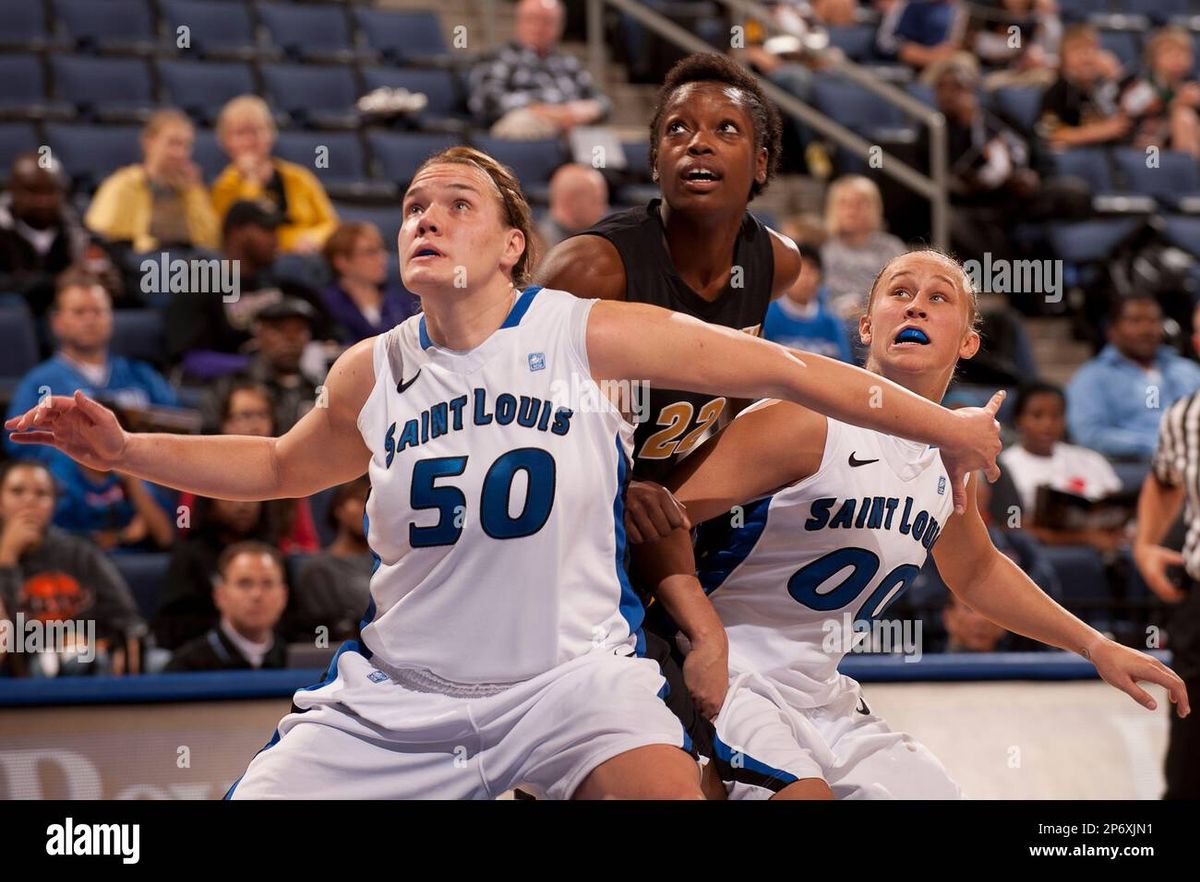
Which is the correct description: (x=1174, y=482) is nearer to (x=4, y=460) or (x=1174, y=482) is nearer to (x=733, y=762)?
(x=733, y=762)

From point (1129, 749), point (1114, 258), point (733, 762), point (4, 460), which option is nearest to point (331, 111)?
point (4, 460)

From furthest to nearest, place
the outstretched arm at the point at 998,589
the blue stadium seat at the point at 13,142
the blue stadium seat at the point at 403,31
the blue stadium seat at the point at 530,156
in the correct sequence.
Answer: the blue stadium seat at the point at 403,31 < the blue stadium seat at the point at 530,156 < the blue stadium seat at the point at 13,142 < the outstretched arm at the point at 998,589

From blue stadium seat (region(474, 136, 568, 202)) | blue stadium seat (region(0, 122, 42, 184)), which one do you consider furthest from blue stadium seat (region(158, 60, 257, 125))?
blue stadium seat (region(474, 136, 568, 202))

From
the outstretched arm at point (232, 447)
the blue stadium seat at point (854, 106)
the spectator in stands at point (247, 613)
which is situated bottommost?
the spectator in stands at point (247, 613)

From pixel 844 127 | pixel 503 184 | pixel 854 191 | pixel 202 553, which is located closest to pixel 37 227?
pixel 202 553

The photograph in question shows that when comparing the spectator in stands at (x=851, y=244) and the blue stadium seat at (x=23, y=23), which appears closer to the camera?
the spectator in stands at (x=851, y=244)

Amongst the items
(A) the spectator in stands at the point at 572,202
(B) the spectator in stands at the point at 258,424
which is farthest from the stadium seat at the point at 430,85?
(B) the spectator in stands at the point at 258,424

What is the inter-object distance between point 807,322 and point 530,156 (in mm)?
2029

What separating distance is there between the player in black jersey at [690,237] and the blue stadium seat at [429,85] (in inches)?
205

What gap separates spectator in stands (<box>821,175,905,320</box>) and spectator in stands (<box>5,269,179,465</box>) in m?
3.00

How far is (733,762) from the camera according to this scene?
10.1 ft

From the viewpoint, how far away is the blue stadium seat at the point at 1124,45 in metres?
10.9

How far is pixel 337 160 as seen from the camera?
26.3 ft

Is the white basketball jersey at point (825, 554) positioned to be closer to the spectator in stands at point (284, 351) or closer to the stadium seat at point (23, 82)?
the spectator in stands at point (284, 351)
